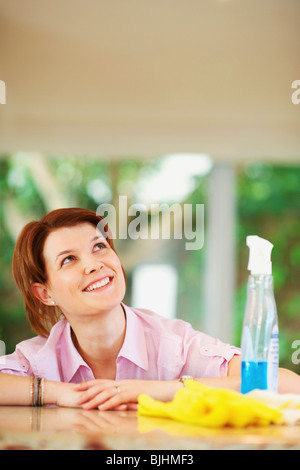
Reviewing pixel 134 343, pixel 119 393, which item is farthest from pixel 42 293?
pixel 119 393

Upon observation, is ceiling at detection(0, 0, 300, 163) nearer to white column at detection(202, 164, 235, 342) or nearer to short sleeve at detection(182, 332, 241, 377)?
white column at detection(202, 164, 235, 342)

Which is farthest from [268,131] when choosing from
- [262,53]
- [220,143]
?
[262,53]

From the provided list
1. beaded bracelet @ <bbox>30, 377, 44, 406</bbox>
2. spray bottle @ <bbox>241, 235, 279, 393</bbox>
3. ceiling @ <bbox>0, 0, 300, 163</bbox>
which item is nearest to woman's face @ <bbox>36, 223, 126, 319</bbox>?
A: beaded bracelet @ <bbox>30, 377, 44, 406</bbox>

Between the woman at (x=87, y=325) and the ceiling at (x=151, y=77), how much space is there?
→ 1.60 meters

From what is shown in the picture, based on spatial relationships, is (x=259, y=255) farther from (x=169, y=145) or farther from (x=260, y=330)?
(x=169, y=145)

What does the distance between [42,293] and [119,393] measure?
19.0 inches

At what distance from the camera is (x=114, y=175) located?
147 inches

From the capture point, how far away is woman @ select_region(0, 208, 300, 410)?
138 cm

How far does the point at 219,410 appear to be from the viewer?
2.63 feet

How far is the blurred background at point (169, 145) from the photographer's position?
2988 mm

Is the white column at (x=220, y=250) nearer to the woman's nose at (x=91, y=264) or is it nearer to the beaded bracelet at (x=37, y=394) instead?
the woman's nose at (x=91, y=264)

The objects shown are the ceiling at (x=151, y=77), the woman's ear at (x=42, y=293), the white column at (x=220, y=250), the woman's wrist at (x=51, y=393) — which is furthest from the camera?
the white column at (x=220, y=250)

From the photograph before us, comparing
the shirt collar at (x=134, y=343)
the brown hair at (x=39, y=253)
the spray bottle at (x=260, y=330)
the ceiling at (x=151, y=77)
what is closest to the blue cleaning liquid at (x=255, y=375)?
the spray bottle at (x=260, y=330)
